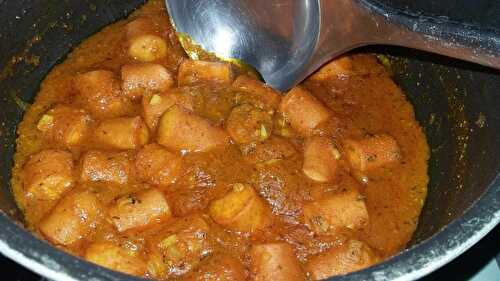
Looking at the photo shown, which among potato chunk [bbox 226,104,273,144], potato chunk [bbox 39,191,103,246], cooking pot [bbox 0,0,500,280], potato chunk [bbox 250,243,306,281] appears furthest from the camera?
potato chunk [bbox 226,104,273,144]

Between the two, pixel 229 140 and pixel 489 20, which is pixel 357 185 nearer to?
pixel 229 140

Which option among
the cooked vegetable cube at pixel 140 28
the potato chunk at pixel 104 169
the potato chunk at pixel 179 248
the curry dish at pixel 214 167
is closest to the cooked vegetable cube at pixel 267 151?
the curry dish at pixel 214 167

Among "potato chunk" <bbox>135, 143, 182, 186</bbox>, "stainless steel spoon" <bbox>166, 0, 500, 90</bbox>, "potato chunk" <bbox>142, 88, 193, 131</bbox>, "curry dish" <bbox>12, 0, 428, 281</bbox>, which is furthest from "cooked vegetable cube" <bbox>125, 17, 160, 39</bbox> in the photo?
"potato chunk" <bbox>135, 143, 182, 186</bbox>

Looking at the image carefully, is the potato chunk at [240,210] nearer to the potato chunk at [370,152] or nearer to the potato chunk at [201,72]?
the potato chunk at [370,152]

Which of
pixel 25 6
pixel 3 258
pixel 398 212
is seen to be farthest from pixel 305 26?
pixel 3 258

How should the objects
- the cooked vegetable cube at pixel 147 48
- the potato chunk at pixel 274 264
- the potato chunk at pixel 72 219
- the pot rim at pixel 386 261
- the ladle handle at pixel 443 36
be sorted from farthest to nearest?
the cooked vegetable cube at pixel 147 48, the potato chunk at pixel 72 219, the potato chunk at pixel 274 264, the ladle handle at pixel 443 36, the pot rim at pixel 386 261

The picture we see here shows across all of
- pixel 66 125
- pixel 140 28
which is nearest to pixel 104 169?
pixel 66 125

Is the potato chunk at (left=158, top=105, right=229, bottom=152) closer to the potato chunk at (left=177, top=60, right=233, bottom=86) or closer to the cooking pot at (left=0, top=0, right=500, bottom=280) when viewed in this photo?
the potato chunk at (left=177, top=60, right=233, bottom=86)
